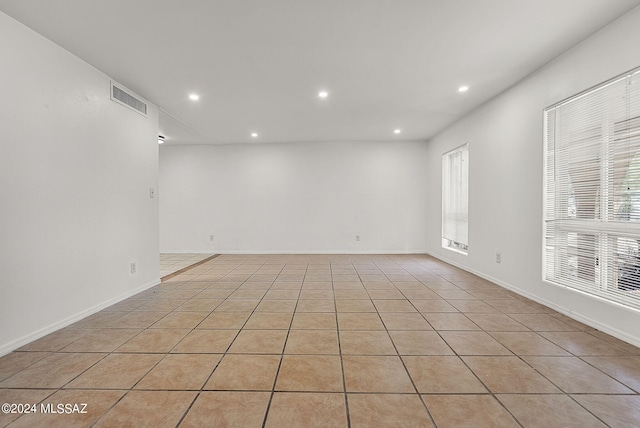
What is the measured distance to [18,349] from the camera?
2082 millimetres

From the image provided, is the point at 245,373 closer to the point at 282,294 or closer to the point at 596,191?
the point at 282,294

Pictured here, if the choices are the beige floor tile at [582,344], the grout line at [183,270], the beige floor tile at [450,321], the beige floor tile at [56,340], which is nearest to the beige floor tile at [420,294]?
the beige floor tile at [450,321]

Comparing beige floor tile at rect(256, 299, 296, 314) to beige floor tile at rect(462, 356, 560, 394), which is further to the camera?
beige floor tile at rect(256, 299, 296, 314)

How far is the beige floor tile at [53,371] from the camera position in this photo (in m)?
1.67

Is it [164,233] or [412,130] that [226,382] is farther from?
[164,233]

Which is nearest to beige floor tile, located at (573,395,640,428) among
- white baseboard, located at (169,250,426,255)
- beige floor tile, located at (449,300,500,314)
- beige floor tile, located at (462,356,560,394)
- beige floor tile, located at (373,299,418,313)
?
beige floor tile, located at (462,356,560,394)

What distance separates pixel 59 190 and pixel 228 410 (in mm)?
2517

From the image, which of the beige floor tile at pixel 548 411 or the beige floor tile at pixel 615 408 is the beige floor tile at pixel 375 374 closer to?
the beige floor tile at pixel 548 411

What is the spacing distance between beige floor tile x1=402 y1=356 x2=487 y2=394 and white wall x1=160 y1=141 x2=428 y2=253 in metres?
4.65

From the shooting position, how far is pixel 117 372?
1.77m

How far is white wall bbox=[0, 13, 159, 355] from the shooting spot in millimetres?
2109

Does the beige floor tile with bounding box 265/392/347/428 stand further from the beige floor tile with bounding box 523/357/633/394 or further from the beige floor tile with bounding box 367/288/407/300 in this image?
the beige floor tile with bounding box 367/288/407/300

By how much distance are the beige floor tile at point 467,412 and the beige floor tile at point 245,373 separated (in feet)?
3.06

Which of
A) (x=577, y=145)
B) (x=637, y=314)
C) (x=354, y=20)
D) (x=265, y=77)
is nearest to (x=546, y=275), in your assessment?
(x=637, y=314)
